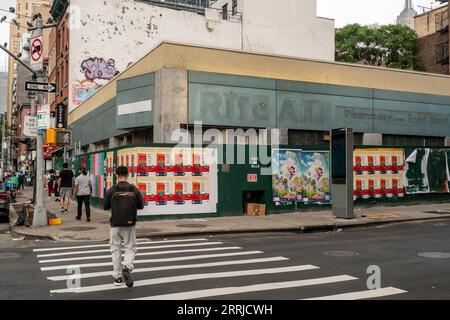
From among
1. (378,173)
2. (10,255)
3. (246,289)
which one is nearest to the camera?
(246,289)

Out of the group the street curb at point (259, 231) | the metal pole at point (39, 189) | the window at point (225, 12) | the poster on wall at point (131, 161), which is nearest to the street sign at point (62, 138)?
the metal pole at point (39, 189)

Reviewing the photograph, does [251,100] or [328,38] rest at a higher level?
[328,38]

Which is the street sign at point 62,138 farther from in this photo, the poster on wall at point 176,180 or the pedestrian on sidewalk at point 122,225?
the pedestrian on sidewalk at point 122,225

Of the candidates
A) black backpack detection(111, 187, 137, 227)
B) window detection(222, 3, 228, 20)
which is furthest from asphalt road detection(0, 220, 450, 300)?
window detection(222, 3, 228, 20)

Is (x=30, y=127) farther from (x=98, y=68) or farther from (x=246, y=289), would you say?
(x=98, y=68)

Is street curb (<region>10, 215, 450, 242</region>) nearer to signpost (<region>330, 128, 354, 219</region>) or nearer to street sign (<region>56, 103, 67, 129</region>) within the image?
signpost (<region>330, 128, 354, 219</region>)

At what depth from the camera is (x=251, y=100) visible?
20359mm

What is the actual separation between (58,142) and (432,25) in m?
50.3

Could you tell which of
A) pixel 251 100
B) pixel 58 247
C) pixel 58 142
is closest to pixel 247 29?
pixel 251 100

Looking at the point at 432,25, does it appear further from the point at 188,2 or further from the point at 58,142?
the point at 58,142

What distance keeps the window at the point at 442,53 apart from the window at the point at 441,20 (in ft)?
5.84

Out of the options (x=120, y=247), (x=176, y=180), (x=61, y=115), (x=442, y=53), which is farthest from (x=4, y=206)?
(x=442, y=53)

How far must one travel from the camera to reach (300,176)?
1919 centimetres

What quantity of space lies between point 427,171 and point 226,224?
462 inches
